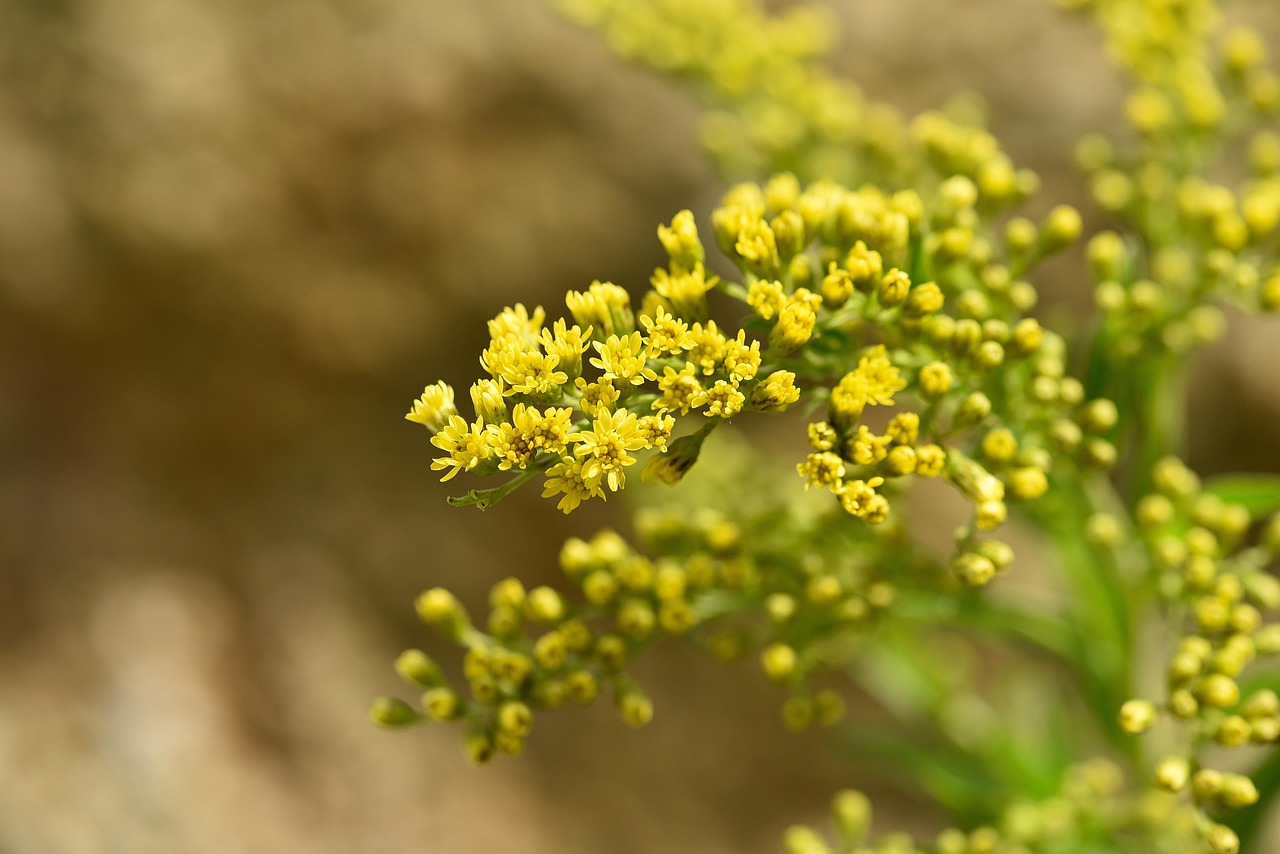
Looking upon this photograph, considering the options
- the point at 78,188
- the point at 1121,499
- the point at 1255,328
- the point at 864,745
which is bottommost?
the point at 864,745

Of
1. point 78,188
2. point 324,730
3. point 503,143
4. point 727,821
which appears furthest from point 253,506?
point 727,821

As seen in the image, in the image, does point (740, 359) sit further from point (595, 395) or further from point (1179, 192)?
point (1179, 192)

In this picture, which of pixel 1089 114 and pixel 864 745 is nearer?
pixel 864 745

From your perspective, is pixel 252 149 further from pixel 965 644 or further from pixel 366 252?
pixel 965 644

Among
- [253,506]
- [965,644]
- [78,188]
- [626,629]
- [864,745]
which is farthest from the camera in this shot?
[253,506]

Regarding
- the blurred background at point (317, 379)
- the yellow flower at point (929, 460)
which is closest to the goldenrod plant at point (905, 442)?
the yellow flower at point (929, 460)
